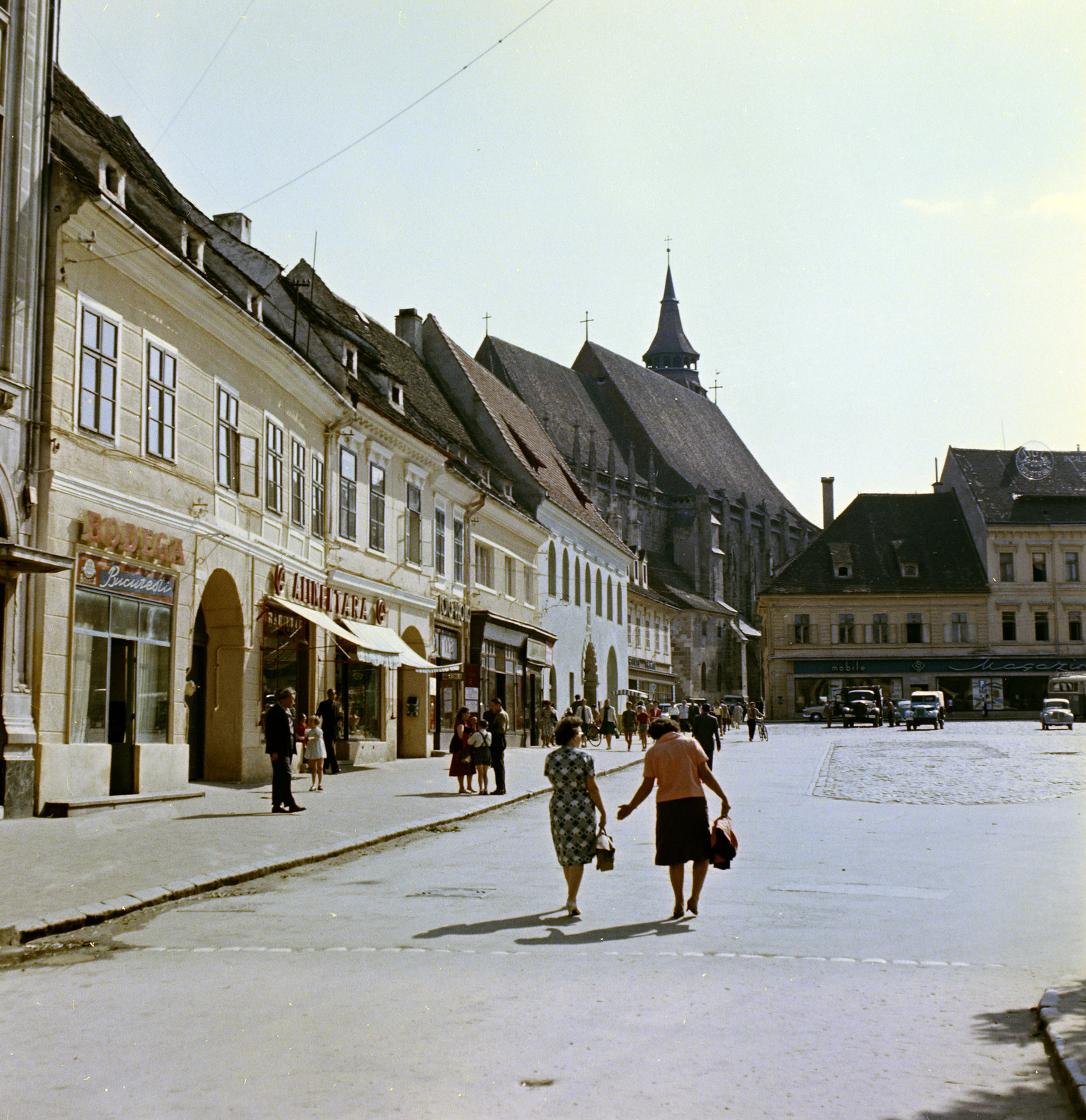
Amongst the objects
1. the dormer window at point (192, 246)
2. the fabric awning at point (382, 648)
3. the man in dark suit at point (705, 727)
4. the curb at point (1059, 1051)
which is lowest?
the curb at point (1059, 1051)

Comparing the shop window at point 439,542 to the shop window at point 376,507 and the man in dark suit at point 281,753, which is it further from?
the man in dark suit at point 281,753

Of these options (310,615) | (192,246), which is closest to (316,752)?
(310,615)

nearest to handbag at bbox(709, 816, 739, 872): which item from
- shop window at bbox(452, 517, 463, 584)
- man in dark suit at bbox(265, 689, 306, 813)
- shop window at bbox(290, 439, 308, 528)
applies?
man in dark suit at bbox(265, 689, 306, 813)

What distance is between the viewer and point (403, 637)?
32688 mm

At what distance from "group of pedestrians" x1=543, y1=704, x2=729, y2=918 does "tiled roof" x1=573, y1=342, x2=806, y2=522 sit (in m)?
91.6

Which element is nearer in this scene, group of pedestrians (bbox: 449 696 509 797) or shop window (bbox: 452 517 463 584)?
group of pedestrians (bbox: 449 696 509 797)

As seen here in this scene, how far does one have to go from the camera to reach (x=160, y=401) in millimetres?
19828

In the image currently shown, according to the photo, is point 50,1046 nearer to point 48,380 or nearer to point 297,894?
point 297,894

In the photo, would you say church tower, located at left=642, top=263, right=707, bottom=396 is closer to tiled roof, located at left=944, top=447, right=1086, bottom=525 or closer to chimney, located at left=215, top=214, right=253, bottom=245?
tiled roof, located at left=944, top=447, right=1086, bottom=525

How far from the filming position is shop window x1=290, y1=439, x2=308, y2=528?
25.3m

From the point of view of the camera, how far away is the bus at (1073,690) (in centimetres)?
7381

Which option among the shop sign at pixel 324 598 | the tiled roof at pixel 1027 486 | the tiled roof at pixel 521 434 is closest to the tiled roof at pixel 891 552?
the tiled roof at pixel 1027 486

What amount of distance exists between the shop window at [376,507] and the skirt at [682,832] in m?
19.9

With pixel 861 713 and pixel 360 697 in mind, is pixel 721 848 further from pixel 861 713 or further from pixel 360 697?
pixel 861 713
